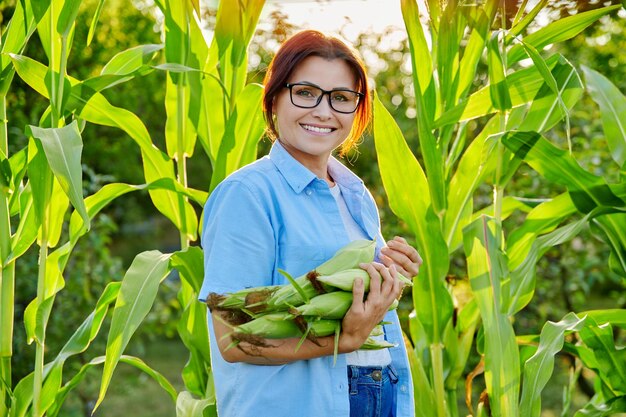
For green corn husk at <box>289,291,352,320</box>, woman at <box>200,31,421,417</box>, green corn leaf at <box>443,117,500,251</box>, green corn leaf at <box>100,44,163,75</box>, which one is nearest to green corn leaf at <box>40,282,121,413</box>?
green corn leaf at <box>100,44,163,75</box>

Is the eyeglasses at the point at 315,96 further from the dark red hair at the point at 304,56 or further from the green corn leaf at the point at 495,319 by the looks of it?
the green corn leaf at the point at 495,319

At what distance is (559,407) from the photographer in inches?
205

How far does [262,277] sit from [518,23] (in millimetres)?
1055

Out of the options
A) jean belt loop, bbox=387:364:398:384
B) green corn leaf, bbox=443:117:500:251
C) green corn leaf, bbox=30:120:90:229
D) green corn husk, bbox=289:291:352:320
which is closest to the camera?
green corn husk, bbox=289:291:352:320

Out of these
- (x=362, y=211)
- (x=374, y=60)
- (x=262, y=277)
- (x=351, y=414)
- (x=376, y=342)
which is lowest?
(x=351, y=414)

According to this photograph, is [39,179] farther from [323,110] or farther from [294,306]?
[294,306]

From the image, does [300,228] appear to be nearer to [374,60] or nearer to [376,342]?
[376,342]

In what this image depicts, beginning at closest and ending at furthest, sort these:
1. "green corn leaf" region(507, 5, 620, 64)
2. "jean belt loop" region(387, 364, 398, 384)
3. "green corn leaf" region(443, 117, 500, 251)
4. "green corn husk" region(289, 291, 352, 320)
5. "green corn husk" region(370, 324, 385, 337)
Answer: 1. "green corn husk" region(289, 291, 352, 320)
2. "green corn husk" region(370, 324, 385, 337)
3. "jean belt loop" region(387, 364, 398, 384)
4. "green corn leaf" region(507, 5, 620, 64)
5. "green corn leaf" region(443, 117, 500, 251)

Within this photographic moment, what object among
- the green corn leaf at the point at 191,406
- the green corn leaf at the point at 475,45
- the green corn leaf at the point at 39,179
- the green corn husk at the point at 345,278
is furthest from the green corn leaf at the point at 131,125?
the green corn husk at the point at 345,278

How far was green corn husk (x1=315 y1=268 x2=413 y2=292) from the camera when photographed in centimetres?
146

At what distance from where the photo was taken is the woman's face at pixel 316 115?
1.66m

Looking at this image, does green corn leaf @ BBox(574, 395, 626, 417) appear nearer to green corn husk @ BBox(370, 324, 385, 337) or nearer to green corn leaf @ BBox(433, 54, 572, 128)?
green corn leaf @ BBox(433, 54, 572, 128)

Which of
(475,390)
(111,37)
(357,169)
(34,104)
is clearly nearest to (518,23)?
(357,169)

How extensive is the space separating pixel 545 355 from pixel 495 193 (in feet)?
1.34
